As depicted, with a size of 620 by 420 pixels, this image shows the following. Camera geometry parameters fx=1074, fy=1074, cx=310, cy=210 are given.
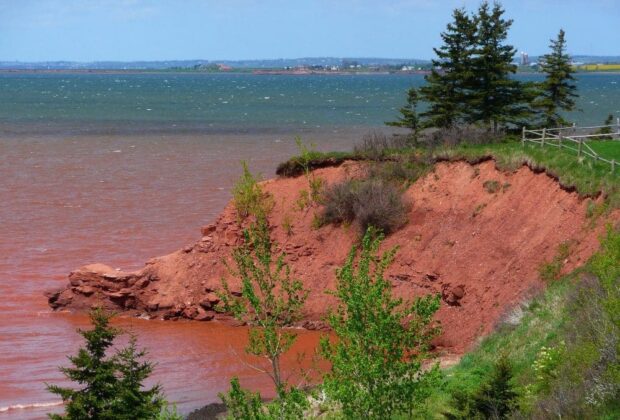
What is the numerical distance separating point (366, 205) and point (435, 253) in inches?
104

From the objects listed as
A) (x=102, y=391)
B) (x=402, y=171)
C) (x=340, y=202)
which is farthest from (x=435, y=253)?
(x=102, y=391)

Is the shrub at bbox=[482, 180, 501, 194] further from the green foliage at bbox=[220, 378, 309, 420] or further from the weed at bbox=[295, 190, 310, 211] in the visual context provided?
the green foliage at bbox=[220, 378, 309, 420]

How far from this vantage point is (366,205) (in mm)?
31922

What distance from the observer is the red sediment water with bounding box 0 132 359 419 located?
27.3m

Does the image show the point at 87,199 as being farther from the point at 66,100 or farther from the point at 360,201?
the point at 66,100

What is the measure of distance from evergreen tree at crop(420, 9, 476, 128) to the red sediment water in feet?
35.8

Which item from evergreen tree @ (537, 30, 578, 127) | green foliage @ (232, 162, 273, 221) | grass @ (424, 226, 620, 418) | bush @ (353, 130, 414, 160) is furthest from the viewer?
evergreen tree @ (537, 30, 578, 127)

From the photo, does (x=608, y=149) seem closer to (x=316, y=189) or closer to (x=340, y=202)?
(x=340, y=202)

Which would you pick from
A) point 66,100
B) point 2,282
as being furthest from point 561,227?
point 66,100

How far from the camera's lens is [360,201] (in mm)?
32156

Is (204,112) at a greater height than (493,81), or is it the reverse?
(493,81)

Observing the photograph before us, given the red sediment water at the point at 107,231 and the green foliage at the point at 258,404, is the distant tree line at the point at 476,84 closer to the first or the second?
the red sediment water at the point at 107,231

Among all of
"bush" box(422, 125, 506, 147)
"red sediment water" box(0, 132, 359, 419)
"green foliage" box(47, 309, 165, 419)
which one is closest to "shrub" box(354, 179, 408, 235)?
"bush" box(422, 125, 506, 147)

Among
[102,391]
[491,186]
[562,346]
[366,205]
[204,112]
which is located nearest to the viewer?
[102,391]
